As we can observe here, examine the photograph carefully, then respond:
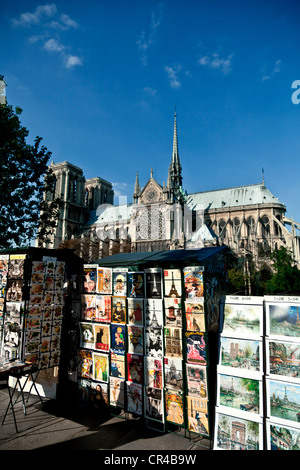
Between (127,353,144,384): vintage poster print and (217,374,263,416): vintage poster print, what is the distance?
1586 mm

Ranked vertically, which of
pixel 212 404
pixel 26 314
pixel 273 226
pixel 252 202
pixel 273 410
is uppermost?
pixel 252 202

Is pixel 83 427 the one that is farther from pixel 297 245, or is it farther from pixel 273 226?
pixel 273 226

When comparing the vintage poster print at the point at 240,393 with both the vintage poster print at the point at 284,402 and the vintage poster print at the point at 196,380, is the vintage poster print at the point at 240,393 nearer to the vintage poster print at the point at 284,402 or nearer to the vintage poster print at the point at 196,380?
the vintage poster print at the point at 284,402

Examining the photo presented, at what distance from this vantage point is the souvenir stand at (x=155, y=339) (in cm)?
459

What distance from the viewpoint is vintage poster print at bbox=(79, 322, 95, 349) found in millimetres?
6039

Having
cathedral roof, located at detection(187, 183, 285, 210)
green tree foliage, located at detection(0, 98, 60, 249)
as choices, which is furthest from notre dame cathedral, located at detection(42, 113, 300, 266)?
green tree foliage, located at detection(0, 98, 60, 249)

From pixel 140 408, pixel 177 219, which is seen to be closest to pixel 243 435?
pixel 140 408

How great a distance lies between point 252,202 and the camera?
4841cm

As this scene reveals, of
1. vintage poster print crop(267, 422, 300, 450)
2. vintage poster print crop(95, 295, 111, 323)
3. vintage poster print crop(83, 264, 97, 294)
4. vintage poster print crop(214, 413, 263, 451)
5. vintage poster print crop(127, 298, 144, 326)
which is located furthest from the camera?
vintage poster print crop(83, 264, 97, 294)

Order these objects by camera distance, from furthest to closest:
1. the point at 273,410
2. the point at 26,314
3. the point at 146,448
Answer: the point at 26,314, the point at 146,448, the point at 273,410

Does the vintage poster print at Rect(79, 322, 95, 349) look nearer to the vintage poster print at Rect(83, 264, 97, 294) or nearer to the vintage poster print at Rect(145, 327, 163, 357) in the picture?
the vintage poster print at Rect(83, 264, 97, 294)

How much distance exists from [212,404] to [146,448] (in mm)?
1303

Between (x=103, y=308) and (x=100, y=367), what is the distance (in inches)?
50.4

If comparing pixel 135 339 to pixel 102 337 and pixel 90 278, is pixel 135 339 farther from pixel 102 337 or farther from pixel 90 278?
pixel 90 278
